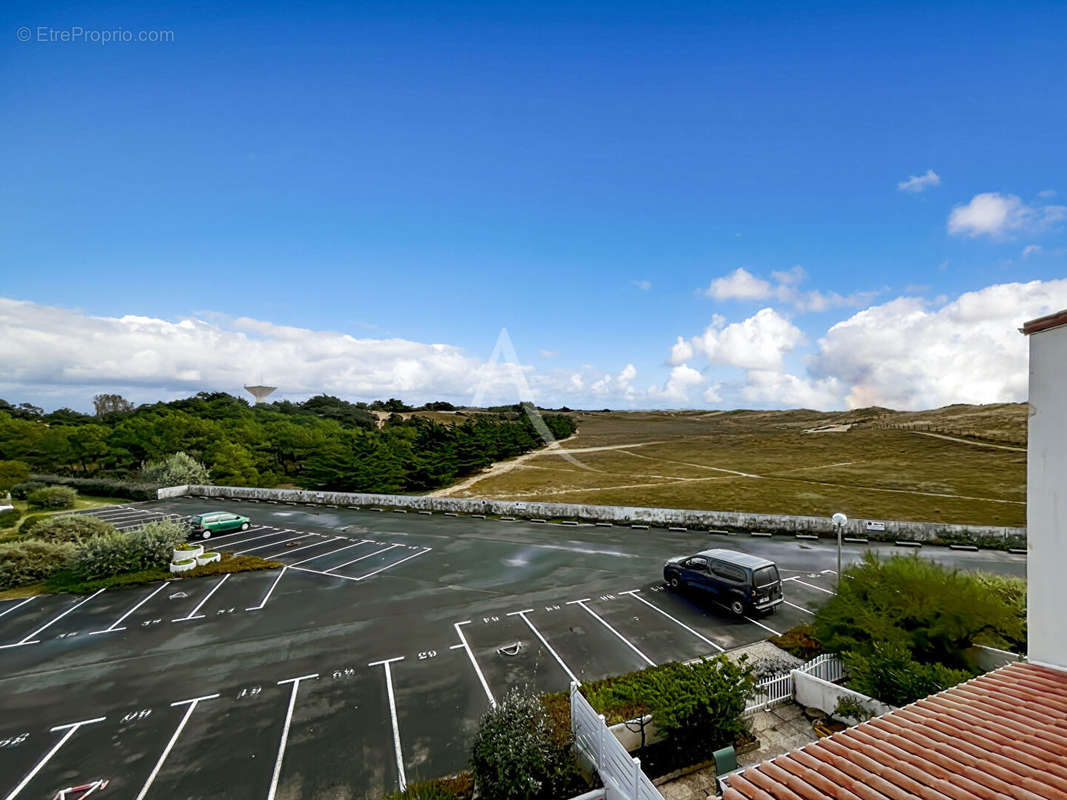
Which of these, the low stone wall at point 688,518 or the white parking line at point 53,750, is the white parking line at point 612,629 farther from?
the low stone wall at point 688,518

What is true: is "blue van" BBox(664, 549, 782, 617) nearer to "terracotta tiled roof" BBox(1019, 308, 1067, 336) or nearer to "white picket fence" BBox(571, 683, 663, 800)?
"white picket fence" BBox(571, 683, 663, 800)

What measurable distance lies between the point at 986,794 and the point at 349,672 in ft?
35.7

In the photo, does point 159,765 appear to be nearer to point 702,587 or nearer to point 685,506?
point 702,587

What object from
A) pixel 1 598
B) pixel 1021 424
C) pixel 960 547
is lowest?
pixel 1 598

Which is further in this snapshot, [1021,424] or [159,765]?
[1021,424]

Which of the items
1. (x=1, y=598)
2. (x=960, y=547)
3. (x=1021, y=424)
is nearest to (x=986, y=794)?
(x=960, y=547)

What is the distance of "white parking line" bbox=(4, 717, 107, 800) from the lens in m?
7.27

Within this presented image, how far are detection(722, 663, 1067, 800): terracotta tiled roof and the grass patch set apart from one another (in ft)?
62.0

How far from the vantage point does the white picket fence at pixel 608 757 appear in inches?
223

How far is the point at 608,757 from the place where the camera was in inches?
264

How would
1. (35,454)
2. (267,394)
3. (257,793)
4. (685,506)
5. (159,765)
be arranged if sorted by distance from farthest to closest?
(267,394), (35,454), (685,506), (159,765), (257,793)

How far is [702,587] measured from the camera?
13898mm

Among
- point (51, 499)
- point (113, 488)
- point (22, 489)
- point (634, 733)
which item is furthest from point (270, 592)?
point (22, 489)

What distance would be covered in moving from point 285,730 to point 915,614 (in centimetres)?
1284
